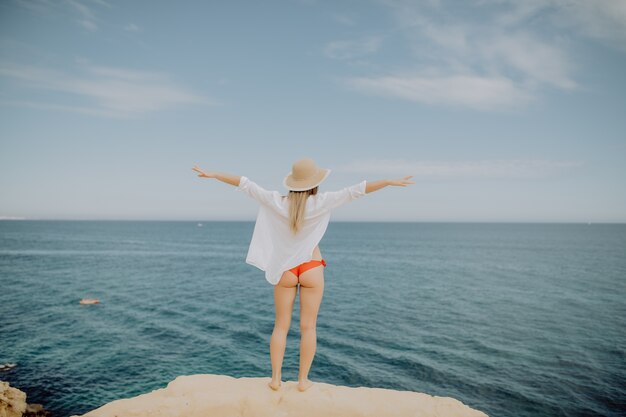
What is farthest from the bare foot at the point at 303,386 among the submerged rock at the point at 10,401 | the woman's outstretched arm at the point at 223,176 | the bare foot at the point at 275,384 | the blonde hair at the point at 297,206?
the submerged rock at the point at 10,401

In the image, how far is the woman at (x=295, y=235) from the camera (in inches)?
182

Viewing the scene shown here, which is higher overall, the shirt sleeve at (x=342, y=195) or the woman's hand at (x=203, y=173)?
the woman's hand at (x=203, y=173)

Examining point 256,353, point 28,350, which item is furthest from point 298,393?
point 28,350

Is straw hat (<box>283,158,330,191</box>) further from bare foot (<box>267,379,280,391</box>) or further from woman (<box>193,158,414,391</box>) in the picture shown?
bare foot (<box>267,379,280,391</box>)

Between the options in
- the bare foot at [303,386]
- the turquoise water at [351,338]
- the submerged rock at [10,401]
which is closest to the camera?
the bare foot at [303,386]

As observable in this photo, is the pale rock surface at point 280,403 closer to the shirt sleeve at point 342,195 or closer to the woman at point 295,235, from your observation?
the woman at point 295,235

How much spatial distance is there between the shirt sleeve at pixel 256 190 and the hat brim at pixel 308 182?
0.22m

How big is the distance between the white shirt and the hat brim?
0.15 metres

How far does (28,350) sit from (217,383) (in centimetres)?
1964

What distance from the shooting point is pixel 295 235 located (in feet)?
15.8

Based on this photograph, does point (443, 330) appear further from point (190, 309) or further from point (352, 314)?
point (190, 309)

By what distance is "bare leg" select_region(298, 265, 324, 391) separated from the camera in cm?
489

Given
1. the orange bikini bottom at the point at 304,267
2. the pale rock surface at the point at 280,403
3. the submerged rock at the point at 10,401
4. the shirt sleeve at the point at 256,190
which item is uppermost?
the shirt sleeve at the point at 256,190

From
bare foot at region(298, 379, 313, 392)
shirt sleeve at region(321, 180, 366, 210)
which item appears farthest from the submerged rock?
shirt sleeve at region(321, 180, 366, 210)
